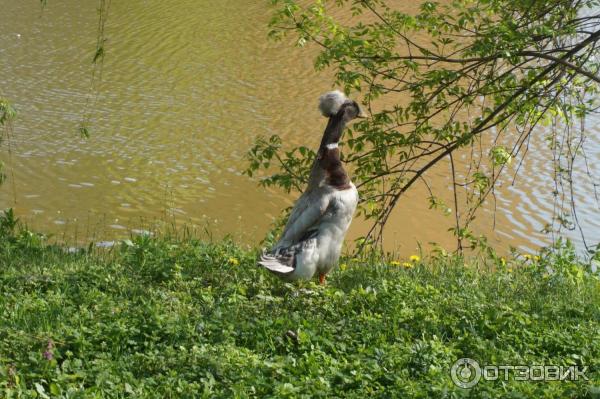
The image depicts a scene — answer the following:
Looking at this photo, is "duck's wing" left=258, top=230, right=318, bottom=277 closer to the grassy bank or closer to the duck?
the duck

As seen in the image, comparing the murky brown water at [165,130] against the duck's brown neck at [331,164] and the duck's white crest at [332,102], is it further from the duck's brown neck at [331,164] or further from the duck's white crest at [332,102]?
the duck's white crest at [332,102]

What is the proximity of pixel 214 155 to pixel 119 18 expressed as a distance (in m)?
8.90

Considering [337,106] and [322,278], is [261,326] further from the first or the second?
[337,106]

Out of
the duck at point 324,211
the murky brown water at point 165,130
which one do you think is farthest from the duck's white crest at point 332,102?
the murky brown water at point 165,130

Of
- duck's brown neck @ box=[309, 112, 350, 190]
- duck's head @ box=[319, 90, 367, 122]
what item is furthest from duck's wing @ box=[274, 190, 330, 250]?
duck's head @ box=[319, 90, 367, 122]

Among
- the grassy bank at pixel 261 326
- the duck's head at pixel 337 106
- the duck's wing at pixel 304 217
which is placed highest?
the duck's head at pixel 337 106

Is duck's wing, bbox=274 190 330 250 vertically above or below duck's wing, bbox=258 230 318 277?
above

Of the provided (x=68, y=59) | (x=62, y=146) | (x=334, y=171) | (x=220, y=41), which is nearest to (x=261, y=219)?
(x=62, y=146)

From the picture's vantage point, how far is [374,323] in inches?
207

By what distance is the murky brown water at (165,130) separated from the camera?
10.1m

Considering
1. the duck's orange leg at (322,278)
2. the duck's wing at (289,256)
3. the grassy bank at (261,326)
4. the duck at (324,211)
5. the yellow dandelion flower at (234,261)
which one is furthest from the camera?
the yellow dandelion flower at (234,261)

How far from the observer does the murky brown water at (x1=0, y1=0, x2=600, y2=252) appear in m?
10.1

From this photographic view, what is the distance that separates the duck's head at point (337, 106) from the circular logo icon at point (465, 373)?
6.70 ft

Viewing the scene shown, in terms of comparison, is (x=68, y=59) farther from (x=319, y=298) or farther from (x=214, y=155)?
(x=319, y=298)
